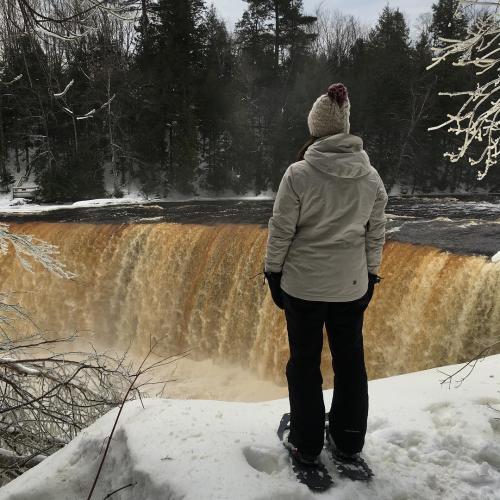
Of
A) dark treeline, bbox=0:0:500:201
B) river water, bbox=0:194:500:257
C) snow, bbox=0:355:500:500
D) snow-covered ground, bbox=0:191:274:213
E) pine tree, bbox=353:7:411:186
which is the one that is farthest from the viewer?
pine tree, bbox=353:7:411:186

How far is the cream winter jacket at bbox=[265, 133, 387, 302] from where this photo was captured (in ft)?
5.95

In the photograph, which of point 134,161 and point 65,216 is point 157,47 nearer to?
point 134,161

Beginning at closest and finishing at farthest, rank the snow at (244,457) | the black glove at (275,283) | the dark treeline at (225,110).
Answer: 1. the snow at (244,457)
2. the black glove at (275,283)
3. the dark treeline at (225,110)

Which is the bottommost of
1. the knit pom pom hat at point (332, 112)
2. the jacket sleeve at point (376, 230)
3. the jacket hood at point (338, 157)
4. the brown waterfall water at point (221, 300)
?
the brown waterfall water at point (221, 300)

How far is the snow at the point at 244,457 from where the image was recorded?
172 centimetres

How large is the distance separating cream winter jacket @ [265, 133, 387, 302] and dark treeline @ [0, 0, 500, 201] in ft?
68.1

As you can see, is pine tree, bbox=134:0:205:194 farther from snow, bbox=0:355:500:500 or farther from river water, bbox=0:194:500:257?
snow, bbox=0:355:500:500

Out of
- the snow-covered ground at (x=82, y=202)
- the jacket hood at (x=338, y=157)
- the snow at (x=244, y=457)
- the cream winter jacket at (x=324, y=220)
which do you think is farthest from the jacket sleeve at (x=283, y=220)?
the snow-covered ground at (x=82, y=202)

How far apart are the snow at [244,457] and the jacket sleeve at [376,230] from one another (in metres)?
0.93

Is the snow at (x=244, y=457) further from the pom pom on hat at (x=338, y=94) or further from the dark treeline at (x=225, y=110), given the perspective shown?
the dark treeline at (x=225, y=110)

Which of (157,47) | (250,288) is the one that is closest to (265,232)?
(250,288)

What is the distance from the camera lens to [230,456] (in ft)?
6.15

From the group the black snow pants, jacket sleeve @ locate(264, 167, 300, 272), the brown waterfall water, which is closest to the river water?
the brown waterfall water

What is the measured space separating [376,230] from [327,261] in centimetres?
31
